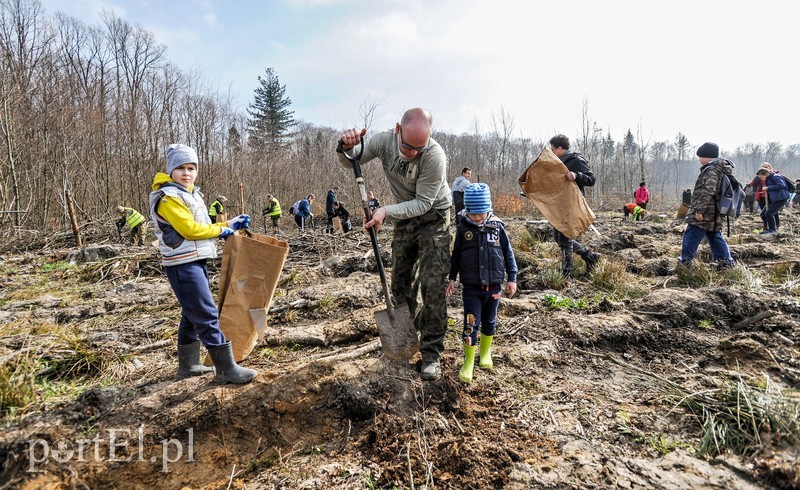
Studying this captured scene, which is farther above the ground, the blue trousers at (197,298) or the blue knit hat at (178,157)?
the blue knit hat at (178,157)

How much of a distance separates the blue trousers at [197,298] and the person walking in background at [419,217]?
48.4 inches

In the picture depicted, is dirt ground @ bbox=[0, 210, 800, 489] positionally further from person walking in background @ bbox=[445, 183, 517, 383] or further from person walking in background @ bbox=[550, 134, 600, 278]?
person walking in background @ bbox=[550, 134, 600, 278]

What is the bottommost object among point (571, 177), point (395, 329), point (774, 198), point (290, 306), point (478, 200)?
point (290, 306)

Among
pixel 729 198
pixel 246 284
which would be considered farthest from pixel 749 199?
pixel 246 284

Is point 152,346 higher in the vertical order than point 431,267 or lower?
lower

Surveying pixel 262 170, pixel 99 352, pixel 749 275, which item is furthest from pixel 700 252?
pixel 262 170

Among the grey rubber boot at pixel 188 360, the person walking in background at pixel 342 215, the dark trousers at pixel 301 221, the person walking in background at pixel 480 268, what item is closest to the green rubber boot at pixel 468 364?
the person walking in background at pixel 480 268

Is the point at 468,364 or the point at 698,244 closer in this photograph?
the point at 468,364

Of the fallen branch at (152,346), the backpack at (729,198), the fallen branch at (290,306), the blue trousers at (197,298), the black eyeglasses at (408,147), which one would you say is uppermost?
the black eyeglasses at (408,147)

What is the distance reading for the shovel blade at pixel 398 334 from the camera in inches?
118

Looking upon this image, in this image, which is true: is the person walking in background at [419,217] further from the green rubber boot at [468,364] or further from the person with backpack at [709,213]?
the person with backpack at [709,213]

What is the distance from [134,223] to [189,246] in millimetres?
10108

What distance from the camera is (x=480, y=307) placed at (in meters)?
3.08

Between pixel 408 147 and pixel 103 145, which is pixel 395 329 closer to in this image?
pixel 408 147
